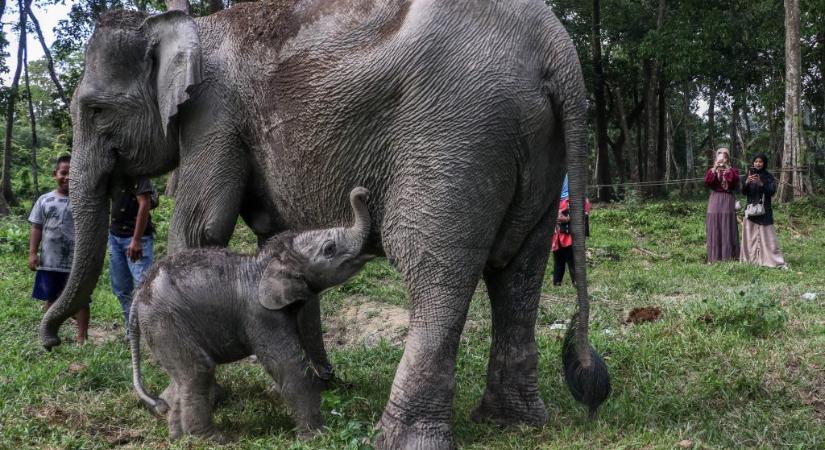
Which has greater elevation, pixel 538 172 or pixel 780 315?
pixel 538 172

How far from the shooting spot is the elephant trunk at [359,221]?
11.2ft

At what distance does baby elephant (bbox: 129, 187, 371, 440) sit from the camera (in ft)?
11.7

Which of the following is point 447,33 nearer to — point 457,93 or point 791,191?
point 457,93

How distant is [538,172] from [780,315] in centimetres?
313

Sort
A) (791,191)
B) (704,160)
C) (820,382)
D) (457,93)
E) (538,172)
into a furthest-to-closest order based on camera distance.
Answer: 1. (704,160)
2. (791,191)
3. (820,382)
4. (538,172)
5. (457,93)

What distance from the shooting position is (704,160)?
43281 millimetres

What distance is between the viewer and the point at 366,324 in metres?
6.73

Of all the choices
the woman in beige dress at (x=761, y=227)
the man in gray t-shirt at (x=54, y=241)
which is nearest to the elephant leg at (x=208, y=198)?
the man in gray t-shirt at (x=54, y=241)

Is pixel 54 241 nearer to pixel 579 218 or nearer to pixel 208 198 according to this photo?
pixel 208 198

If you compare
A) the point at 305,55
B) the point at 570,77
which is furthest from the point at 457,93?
the point at 305,55

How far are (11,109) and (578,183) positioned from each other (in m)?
15.2

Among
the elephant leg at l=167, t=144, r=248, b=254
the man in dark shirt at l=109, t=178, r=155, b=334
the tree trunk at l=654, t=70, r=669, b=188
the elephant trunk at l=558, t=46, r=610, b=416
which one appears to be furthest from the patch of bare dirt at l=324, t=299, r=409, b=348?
the tree trunk at l=654, t=70, r=669, b=188

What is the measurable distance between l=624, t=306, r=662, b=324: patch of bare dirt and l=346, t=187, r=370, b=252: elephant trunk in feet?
11.0

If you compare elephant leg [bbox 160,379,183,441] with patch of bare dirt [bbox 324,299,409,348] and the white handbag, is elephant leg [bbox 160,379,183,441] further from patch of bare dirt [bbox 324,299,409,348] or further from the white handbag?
the white handbag
